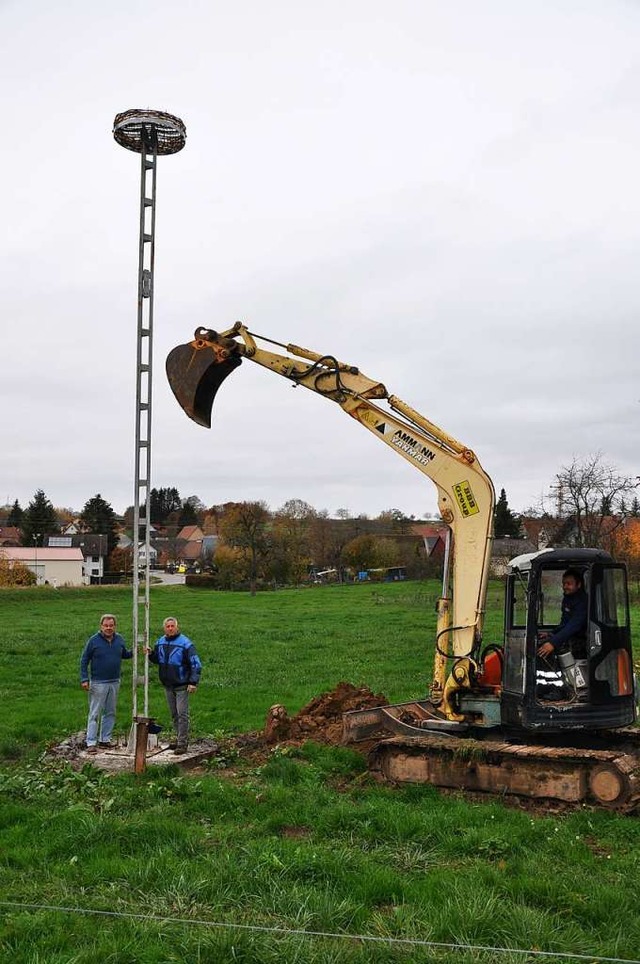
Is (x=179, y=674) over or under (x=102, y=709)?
over

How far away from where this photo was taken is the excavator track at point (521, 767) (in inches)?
355

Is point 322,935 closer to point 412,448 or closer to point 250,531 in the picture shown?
point 412,448

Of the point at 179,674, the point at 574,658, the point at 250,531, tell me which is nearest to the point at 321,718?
the point at 179,674

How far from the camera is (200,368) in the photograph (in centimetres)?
1216

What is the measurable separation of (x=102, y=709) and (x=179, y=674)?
5.00 feet

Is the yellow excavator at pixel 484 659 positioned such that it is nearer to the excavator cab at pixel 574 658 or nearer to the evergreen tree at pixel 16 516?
the excavator cab at pixel 574 658

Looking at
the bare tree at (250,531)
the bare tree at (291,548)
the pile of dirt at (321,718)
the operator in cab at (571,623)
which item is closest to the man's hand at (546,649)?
the operator in cab at (571,623)

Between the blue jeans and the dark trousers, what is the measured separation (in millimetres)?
931

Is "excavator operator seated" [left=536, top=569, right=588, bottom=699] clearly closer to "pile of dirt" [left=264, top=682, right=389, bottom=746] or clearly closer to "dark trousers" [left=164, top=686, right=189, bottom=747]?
"pile of dirt" [left=264, top=682, right=389, bottom=746]

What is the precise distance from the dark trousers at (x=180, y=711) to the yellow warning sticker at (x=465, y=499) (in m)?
4.29

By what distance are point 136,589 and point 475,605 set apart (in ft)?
13.6

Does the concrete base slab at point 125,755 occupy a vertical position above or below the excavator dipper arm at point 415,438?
below

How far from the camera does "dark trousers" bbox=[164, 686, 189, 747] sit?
1190 cm

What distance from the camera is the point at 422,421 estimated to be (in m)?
11.6
